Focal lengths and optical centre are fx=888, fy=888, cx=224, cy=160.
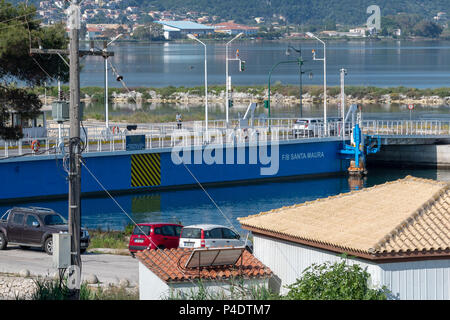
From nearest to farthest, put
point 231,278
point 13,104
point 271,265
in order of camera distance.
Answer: point 231,278 → point 271,265 → point 13,104

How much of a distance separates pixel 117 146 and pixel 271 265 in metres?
29.0

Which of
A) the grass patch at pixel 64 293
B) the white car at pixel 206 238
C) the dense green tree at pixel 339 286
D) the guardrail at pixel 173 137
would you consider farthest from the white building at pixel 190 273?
the guardrail at pixel 173 137

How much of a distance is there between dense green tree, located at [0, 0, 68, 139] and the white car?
9.78 meters

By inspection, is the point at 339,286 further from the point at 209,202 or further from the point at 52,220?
the point at 209,202

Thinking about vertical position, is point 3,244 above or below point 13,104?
below

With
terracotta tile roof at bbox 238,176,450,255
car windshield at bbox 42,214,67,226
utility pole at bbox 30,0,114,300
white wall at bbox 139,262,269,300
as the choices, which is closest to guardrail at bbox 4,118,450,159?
car windshield at bbox 42,214,67,226

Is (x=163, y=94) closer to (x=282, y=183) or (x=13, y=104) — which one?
(x=282, y=183)

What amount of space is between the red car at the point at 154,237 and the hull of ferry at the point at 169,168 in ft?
41.0

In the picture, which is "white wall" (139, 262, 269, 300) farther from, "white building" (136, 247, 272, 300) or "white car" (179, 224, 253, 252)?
"white car" (179, 224, 253, 252)

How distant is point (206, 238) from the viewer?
25.5 meters

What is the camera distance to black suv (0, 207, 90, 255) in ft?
86.3

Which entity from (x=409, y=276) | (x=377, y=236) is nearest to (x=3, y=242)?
(x=377, y=236)
